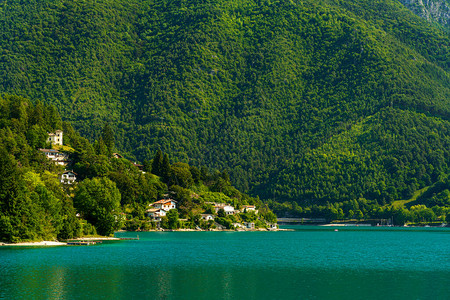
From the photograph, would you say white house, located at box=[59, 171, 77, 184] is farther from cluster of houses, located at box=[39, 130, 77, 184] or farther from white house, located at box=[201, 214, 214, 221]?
white house, located at box=[201, 214, 214, 221]

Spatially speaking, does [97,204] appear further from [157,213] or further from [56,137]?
[56,137]

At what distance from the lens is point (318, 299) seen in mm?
53812

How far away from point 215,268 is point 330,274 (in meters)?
14.7

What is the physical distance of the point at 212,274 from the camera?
231 ft

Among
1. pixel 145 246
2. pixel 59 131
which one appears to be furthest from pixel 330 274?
pixel 59 131

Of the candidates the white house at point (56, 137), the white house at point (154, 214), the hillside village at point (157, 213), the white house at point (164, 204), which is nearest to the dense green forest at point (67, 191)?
the hillside village at point (157, 213)

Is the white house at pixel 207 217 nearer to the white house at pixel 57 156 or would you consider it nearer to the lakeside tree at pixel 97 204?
the white house at pixel 57 156

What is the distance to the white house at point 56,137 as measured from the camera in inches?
6973

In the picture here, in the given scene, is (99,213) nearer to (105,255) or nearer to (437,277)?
(105,255)

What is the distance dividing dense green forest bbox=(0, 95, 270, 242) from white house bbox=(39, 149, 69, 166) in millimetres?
1517

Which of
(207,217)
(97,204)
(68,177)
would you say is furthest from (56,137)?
(97,204)

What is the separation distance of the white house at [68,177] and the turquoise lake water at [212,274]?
187ft

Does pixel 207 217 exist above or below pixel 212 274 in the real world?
above

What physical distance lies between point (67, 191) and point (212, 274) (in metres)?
79.3
